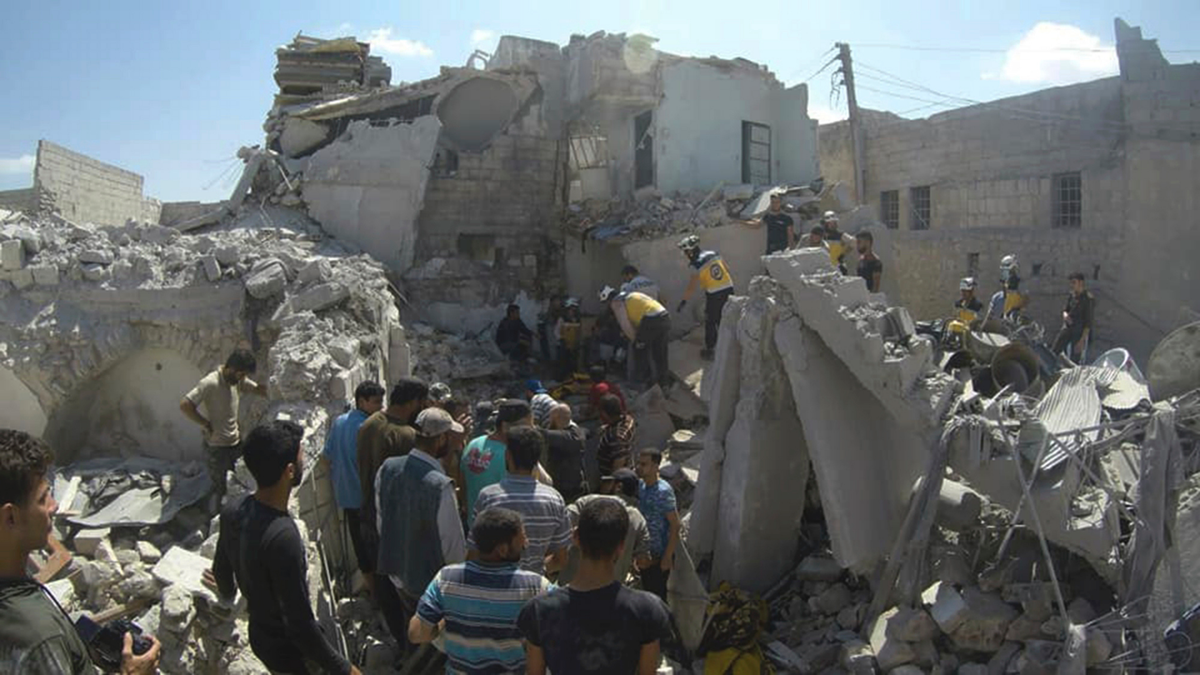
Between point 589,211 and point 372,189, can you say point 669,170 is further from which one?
point 372,189

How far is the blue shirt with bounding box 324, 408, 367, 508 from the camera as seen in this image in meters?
4.96

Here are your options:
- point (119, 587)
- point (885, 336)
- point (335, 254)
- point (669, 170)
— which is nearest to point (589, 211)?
point (669, 170)

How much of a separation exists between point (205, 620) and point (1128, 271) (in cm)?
1469

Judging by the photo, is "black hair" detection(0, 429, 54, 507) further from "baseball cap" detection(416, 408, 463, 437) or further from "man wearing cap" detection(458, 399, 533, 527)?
"man wearing cap" detection(458, 399, 533, 527)

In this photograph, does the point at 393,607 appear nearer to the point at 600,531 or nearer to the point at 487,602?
the point at 487,602

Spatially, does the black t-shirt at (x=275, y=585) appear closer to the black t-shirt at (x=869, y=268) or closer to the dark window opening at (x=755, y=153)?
the black t-shirt at (x=869, y=268)

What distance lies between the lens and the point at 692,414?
877 cm

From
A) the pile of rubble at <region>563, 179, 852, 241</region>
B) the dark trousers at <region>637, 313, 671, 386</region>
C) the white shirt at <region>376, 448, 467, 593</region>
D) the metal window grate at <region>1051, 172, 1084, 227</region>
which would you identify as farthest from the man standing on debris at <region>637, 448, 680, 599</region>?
the metal window grate at <region>1051, 172, 1084, 227</region>

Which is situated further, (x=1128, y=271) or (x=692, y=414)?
(x=1128, y=271)

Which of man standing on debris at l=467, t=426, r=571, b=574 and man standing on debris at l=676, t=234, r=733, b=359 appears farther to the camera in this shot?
man standing on debris at l=676, t=234, r=733, b=359

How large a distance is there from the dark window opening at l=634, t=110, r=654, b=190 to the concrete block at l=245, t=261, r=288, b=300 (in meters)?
7.58

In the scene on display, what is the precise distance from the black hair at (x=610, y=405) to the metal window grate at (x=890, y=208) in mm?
14097

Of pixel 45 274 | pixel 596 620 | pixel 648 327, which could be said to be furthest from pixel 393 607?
pixel 45 274

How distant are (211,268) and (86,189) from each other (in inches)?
388
